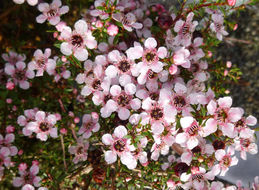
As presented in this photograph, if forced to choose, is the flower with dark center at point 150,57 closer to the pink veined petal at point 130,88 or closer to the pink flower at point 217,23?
the pink veined petal at point 130,88

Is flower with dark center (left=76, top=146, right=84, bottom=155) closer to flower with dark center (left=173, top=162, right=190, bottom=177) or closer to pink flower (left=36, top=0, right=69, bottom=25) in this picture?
flower with dark center (left=173, top=162, right=190, bottom=177)

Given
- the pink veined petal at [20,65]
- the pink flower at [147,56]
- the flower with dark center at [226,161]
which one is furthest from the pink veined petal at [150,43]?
the pink veined petal at [20,65]

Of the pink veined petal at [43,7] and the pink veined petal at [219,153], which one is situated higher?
the pink veined petal at [43,7]

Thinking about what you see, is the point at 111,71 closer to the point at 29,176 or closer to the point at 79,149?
the point at 79,149

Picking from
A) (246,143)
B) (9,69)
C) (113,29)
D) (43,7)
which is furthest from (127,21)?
(246,143)

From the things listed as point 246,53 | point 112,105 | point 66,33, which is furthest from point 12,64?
point 246,53

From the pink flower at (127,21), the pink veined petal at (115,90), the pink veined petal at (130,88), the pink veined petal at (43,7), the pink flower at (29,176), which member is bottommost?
the pink flower at (29,176)
